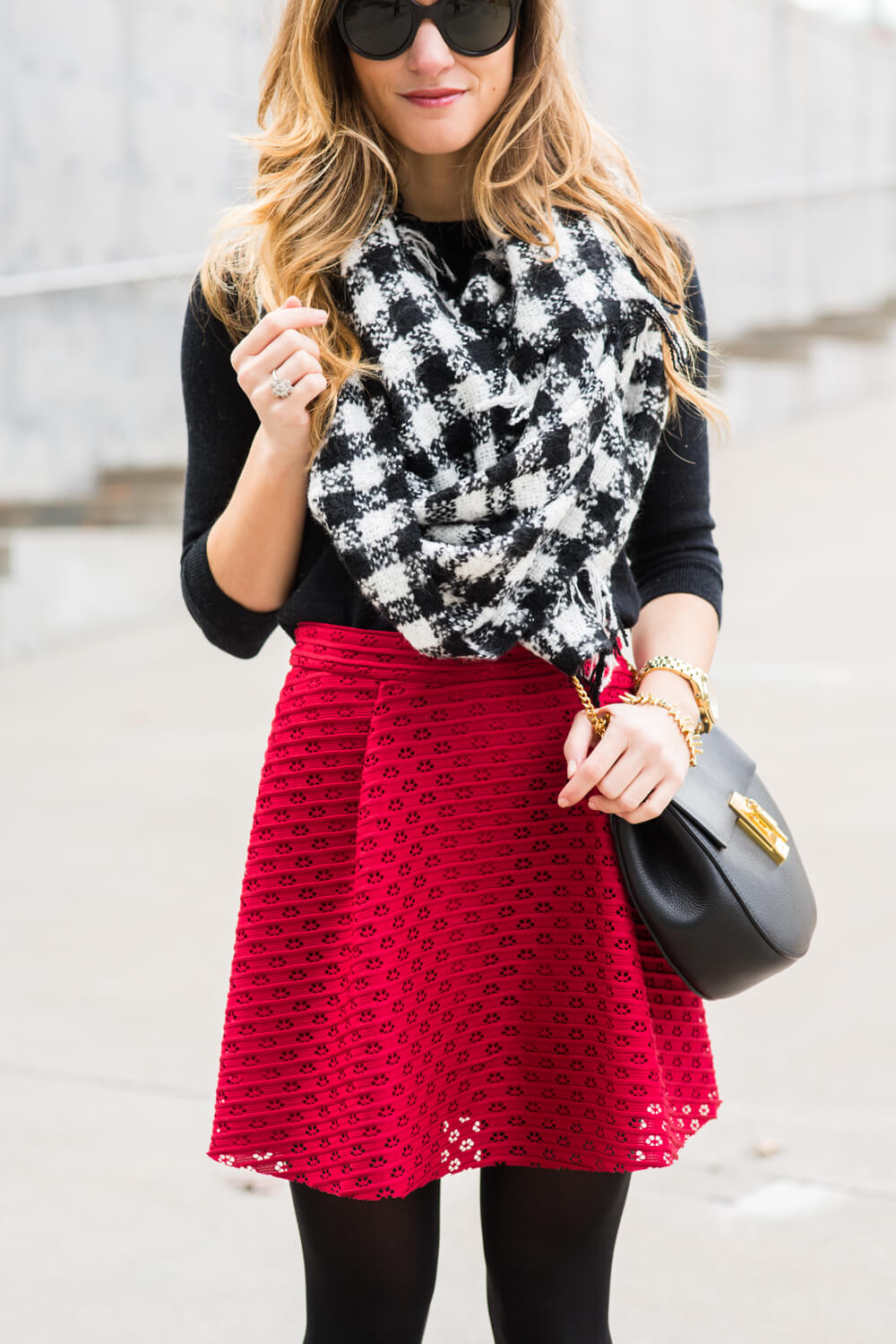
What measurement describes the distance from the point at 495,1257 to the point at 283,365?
3.31 feet

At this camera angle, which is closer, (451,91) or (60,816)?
(451,91)

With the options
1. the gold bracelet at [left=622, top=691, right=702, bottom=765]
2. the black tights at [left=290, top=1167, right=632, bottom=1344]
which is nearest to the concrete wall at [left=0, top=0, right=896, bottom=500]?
the gold bracelet at [left=622, top=691, right=702, bottom=765]

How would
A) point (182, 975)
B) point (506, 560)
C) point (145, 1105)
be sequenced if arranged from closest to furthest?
point (506, 560), point (145, 1105), point (182, 975)

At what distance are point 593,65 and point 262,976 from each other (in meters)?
11.9

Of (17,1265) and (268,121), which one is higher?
(268,121)

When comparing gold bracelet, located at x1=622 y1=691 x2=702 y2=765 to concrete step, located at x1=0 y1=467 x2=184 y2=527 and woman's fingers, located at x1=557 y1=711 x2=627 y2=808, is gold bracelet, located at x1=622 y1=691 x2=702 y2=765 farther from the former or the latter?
concrete step, located at x1=0 y1=467 x2=184 y2=527

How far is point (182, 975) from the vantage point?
4.05 m

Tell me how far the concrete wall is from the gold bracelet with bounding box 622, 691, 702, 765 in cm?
419

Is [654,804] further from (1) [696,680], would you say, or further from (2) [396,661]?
(2) [396,661]

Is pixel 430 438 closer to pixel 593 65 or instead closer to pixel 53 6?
pixel 53 6

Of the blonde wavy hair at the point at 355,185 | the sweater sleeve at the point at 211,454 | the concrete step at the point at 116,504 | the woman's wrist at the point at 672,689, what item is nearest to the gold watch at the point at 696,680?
the woman's wrist at the point at 672,689

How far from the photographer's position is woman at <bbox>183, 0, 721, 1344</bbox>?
1697 mm

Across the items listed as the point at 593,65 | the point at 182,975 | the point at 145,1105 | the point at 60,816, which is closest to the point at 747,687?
the point at 60,816

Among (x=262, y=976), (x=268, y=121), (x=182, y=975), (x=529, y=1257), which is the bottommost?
(x=182, y=975)
